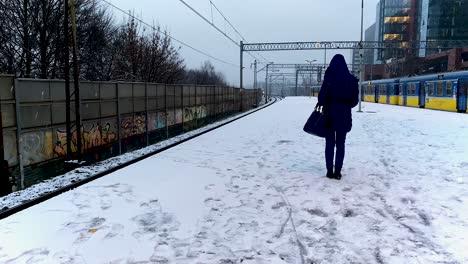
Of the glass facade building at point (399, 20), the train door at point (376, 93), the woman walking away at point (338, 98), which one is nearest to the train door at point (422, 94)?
the train door at point (376, 93)

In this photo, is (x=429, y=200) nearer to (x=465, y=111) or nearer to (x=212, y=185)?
(x=212, y=185)

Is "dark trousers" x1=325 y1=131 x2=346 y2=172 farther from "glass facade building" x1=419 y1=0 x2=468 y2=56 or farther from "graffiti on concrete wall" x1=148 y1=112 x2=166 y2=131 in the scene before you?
"glass facade building" x1=419 y1=0 x2=468 y2=56

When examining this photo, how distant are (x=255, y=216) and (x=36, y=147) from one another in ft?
16.5

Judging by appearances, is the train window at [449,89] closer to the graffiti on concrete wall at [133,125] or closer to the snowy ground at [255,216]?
the snowy ground at [255,216]

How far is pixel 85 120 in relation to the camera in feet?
31.6

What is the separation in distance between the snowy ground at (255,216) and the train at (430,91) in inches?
756

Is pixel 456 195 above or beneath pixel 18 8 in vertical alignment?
beneath

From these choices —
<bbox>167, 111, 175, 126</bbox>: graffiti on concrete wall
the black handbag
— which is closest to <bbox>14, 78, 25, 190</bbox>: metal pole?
the black handbag

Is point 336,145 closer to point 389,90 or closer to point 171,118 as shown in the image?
point 171,118

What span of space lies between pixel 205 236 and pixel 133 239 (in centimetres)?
79

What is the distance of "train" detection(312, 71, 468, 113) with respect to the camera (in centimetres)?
2517

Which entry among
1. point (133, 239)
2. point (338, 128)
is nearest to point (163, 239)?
point (133, 239)

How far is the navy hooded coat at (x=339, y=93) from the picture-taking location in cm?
669

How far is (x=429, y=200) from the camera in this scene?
5.64 meters
